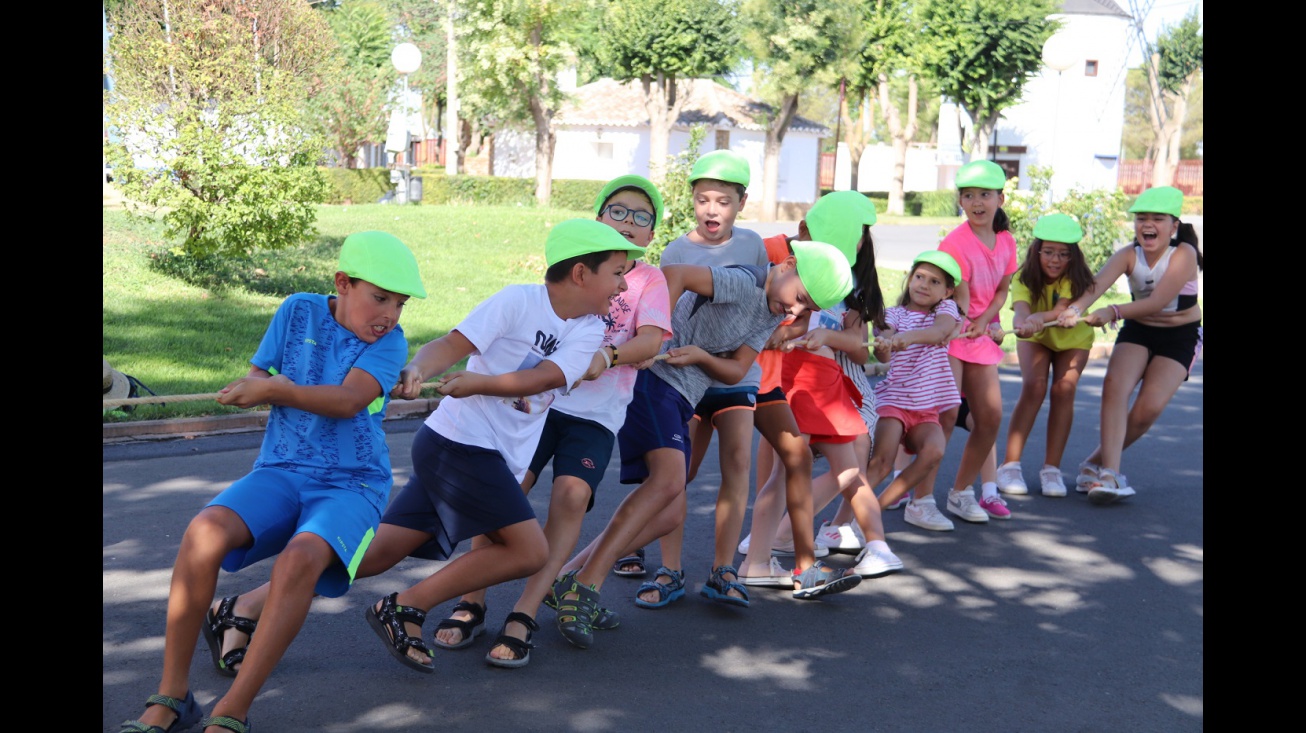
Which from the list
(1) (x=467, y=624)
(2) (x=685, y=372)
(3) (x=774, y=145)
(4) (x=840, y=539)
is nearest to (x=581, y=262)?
(2) (x=685, y=372)

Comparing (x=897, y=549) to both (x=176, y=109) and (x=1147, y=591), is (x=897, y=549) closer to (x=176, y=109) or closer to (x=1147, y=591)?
(x=1147, y=591)

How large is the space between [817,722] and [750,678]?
441mm

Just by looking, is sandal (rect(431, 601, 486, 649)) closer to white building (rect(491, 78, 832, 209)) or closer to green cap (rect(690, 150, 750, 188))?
green cap (rect(690, 150, 750, 188))

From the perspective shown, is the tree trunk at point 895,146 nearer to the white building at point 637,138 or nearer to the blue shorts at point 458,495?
the white building at point 637,138

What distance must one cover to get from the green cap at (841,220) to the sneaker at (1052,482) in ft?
9.28

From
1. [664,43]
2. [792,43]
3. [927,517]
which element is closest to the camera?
[927,517]

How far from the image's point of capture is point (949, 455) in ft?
29.5

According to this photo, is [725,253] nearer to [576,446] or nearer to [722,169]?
[722,169]

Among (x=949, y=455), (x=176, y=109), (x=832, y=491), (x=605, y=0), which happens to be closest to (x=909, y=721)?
(x=832, y=491)

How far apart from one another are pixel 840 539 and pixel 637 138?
47.6 meters

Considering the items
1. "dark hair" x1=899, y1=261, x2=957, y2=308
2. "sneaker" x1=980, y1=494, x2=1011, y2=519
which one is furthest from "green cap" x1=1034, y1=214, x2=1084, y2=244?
"sneaker" x1=980, y1=494, x2=1011, y2=519

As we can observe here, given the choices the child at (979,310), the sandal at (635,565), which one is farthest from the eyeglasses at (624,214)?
the child at (979,310)

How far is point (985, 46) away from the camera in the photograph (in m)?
48.4
